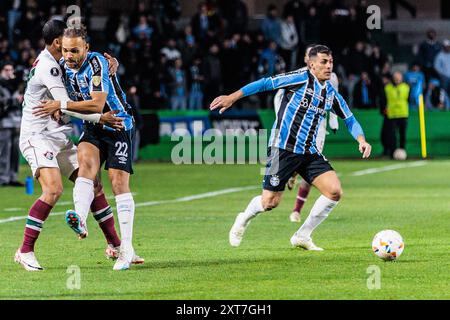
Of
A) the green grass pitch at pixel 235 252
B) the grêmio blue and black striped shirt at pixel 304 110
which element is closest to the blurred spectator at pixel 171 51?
the green grass pitch at pixel 235 252

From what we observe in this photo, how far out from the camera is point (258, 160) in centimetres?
3153

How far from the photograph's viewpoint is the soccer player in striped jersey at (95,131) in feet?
37.8

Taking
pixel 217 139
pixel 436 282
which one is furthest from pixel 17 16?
pixel 436 282

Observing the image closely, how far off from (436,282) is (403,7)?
30.1 metres

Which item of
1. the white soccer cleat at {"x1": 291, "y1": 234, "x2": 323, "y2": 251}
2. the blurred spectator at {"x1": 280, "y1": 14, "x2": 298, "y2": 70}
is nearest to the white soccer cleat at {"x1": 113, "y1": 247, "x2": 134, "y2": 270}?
the white soccer cleat at {"x1": 291, "y1": 234, "x2": 323, "y2": 251}

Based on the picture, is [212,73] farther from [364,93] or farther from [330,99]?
[330,99]

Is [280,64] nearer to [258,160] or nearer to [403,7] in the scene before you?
[258,160]

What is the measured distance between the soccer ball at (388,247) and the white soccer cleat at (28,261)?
3.34m

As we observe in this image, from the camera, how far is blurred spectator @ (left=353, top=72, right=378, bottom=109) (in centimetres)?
3325

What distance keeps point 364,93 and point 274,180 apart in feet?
66.6

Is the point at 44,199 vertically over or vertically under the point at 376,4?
under

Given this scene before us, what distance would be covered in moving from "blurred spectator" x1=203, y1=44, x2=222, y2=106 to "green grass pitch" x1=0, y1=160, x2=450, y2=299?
36.1ft

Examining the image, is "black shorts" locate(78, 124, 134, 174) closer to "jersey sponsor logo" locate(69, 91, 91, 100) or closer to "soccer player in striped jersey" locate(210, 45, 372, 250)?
"jersey sponsor logo" locate(69, 91, 91, 100)
